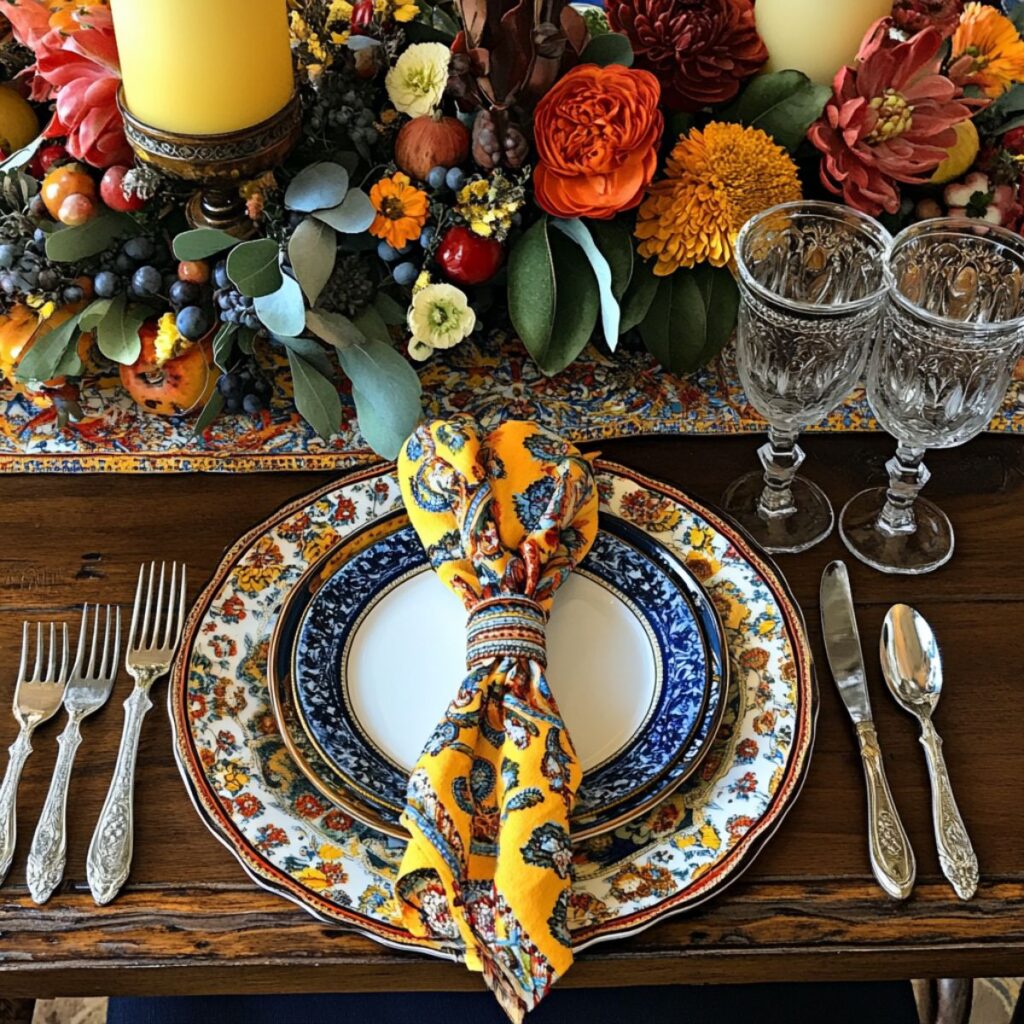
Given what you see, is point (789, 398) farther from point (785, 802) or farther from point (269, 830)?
point (269, 830)

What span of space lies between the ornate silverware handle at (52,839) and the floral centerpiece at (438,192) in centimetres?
27

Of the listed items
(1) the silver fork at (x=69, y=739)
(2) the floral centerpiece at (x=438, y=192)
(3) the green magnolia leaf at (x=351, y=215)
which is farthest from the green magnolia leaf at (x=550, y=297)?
(1) the silver fork at (x=69, y=739)

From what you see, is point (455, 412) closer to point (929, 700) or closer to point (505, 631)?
point (505, 631)

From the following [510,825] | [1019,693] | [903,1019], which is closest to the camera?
[510,825]

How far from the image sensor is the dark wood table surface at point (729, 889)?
1.78ft

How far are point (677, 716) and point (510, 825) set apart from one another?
0.12 meters

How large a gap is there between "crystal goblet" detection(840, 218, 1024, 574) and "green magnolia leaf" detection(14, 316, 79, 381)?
0.51 meters

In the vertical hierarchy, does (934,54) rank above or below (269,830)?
above

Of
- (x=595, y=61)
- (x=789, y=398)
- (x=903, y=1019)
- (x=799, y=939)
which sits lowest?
(x=903, y=1019)

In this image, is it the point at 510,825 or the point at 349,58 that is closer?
the point at 510,825

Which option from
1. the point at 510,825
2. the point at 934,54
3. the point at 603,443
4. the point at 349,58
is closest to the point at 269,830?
the point at 510,825

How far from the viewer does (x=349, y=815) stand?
571mm

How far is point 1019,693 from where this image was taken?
0.65m

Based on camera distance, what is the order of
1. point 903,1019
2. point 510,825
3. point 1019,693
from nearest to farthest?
point 510,825
point 1019,693
point 903,1019
